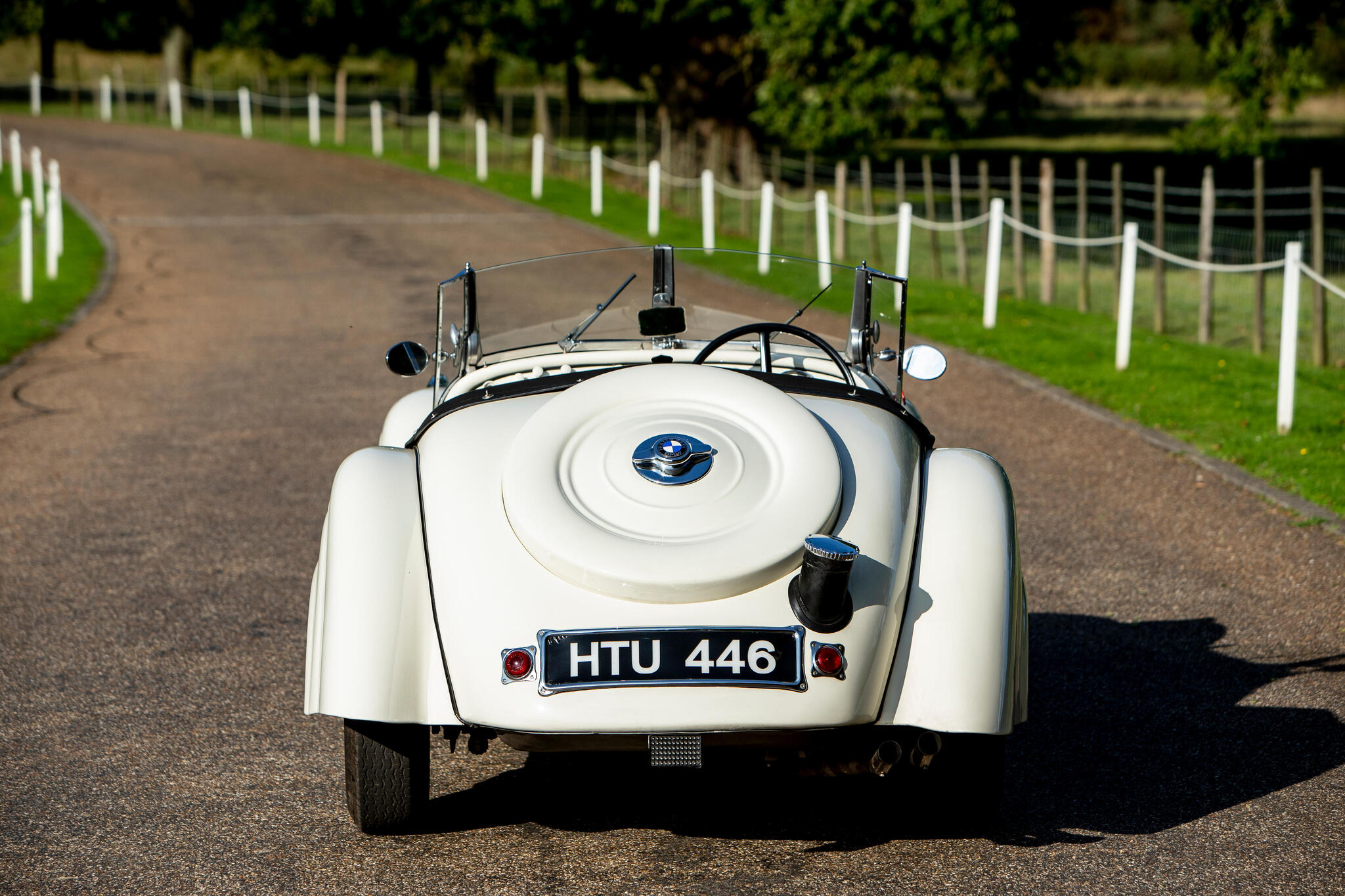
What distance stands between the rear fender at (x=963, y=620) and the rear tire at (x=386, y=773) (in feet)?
4.08

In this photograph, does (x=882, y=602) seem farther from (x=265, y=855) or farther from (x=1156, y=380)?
(x=1156, y=380)

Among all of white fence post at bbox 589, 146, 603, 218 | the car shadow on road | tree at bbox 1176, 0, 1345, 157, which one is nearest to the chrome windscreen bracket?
the car shadow on road

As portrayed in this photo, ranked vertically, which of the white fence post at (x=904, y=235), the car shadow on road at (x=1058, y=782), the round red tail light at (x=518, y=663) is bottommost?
the car shadow on road at (x=1058, y=782)

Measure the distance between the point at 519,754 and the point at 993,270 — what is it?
10.8 metres

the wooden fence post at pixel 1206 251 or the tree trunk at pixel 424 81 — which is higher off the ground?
the tree trunk at pixel 424 81

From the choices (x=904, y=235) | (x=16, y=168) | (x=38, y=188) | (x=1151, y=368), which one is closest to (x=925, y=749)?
(x=1151, y=368)

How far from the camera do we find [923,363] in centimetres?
465

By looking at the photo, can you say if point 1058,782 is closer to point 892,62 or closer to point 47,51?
point 892,62

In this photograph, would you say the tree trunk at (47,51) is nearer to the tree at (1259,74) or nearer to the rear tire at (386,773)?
the tree at (1259,74)

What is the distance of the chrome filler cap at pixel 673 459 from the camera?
3672mm

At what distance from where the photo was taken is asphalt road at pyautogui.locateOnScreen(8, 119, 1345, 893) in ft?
12.5

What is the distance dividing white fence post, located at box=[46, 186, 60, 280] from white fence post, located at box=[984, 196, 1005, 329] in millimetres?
10614

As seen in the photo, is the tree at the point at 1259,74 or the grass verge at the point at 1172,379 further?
the tree at the point at 1259,74

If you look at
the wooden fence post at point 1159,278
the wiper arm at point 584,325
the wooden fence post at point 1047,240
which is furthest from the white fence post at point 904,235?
the wiper arm at point 584,325
